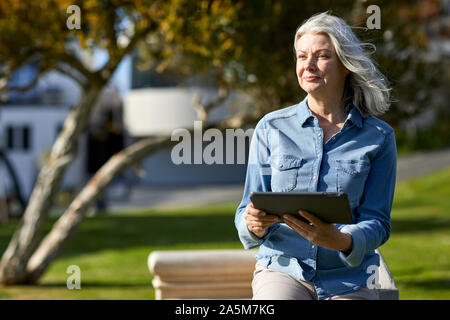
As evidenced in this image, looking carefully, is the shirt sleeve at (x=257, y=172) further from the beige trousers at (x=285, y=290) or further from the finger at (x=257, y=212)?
the finger at (x=257, y=212)

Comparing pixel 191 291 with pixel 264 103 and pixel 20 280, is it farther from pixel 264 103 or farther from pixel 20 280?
pixel 264 103

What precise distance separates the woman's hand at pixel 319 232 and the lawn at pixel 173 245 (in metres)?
5.15

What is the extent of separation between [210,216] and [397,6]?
9820 millimetres

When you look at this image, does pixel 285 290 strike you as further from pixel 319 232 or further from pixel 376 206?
pixel 376 206

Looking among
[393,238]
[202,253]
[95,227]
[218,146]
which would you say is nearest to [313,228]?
[202,253]

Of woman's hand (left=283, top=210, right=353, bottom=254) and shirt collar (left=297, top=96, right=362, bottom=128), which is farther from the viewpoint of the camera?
shirt collar (left=297, top=96, right=362, bottom=128)

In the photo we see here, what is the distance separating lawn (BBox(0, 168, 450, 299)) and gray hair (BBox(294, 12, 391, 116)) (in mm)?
4892

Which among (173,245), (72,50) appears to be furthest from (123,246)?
(72,50)

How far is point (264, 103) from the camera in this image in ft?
31.8

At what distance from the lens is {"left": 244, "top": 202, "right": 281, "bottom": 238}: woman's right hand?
2664 mm

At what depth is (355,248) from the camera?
8.98 feet

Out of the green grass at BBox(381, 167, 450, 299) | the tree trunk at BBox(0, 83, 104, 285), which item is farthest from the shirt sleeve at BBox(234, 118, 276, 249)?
the tree trunk at BBox(0, 83, 104, 285)

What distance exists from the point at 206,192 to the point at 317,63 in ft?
90.6

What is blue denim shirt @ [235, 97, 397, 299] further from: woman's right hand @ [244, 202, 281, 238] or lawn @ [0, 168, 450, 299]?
lawn @ [0, 168, 450, 299]
